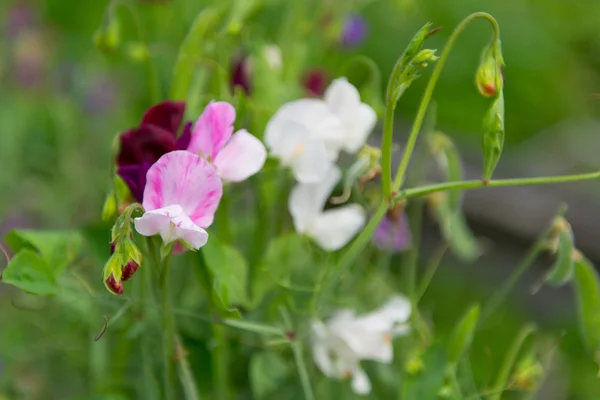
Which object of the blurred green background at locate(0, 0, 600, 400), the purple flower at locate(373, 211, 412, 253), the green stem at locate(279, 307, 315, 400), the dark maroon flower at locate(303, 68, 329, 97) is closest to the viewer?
the green stem at locate(279, 307, 315, 400)

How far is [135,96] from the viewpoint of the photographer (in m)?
1.44

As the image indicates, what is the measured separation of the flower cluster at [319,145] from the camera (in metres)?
0.52

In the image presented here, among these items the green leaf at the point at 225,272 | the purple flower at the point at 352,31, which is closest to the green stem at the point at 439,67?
the green leaf at the point at 225,272

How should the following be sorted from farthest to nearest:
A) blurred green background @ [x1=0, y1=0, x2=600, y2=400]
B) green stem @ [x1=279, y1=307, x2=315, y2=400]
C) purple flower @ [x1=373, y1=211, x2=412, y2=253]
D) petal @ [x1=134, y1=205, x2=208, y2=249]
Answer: blurred green background @ [x1=0, y1=0, x2=600, y2=400], purple flower @ [x1=373, y1=211, x2=412, y2=253], green stem @ [x1=279, y1=307, x2=315, y2=400], petal @ [x1=134, y1=205, x2=208, y2=249]

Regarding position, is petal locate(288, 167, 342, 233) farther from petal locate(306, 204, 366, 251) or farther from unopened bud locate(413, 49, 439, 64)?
unopened bud locate(413, 49, 439, 64)

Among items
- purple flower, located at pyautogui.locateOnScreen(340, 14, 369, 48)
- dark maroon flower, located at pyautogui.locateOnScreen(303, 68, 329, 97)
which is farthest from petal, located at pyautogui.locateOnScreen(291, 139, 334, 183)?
purple flower, located at pyautogui.locateOnScreen(340, 14, 369, 48)

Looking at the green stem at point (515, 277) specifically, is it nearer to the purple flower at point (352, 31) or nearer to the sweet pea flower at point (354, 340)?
the sweet pea flower at point (354, 340)

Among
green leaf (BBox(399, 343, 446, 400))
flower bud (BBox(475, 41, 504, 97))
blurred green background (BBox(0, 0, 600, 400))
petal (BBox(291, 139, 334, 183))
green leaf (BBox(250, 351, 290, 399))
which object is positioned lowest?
blurred green background (BBox(0, 0, 600, 400))

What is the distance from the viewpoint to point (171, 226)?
1.34ft

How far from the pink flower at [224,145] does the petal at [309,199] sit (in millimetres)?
95

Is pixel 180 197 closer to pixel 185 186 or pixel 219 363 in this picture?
pixel 185 186

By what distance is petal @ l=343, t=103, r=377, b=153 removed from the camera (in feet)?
1.76

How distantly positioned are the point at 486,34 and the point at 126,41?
1391 mm

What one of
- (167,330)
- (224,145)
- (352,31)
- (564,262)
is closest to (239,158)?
(224,145)
